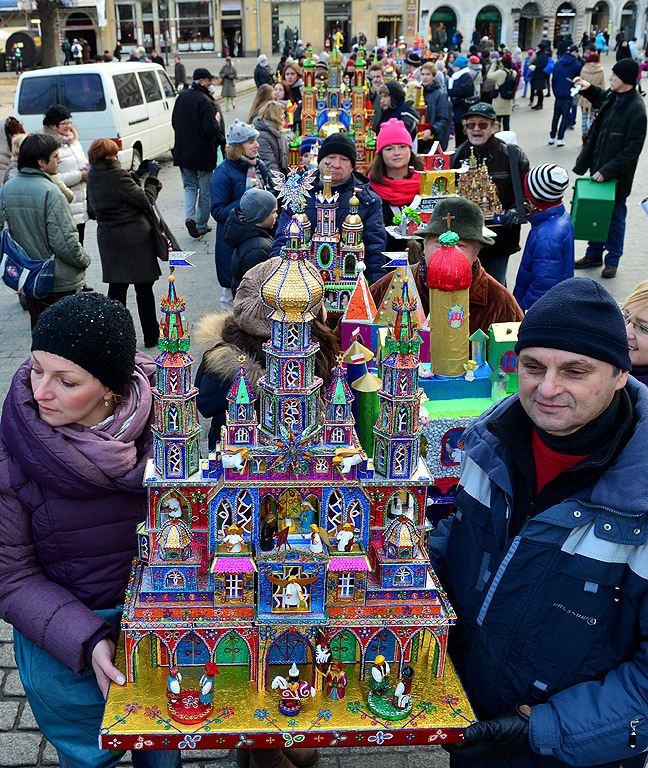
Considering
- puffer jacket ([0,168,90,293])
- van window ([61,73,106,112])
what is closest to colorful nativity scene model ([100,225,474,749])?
puffer jacket ([0,168,90,293])

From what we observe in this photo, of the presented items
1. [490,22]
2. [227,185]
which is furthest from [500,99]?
[490,22]

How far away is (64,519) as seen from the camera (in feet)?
8.01

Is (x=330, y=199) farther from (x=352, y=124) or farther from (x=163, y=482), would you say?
(x=352, y=124)

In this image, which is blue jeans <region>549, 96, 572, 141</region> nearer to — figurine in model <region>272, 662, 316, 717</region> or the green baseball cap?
the green baseball cap

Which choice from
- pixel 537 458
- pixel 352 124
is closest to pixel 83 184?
pixel 352 124

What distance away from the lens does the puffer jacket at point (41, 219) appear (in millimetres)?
6746

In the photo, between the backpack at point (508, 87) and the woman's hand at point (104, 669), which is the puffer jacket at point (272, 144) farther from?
the backpack at point (508, 87)

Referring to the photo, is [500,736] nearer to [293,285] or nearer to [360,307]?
[293,285]

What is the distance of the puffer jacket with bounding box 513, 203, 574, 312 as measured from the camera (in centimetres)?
529

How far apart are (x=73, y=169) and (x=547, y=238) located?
18.5ft

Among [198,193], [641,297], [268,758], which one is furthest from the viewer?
[198,193]

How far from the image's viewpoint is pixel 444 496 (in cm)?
396

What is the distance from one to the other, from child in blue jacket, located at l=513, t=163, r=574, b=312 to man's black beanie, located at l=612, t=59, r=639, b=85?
145 inches

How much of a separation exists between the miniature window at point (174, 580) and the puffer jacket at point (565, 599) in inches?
34.7
